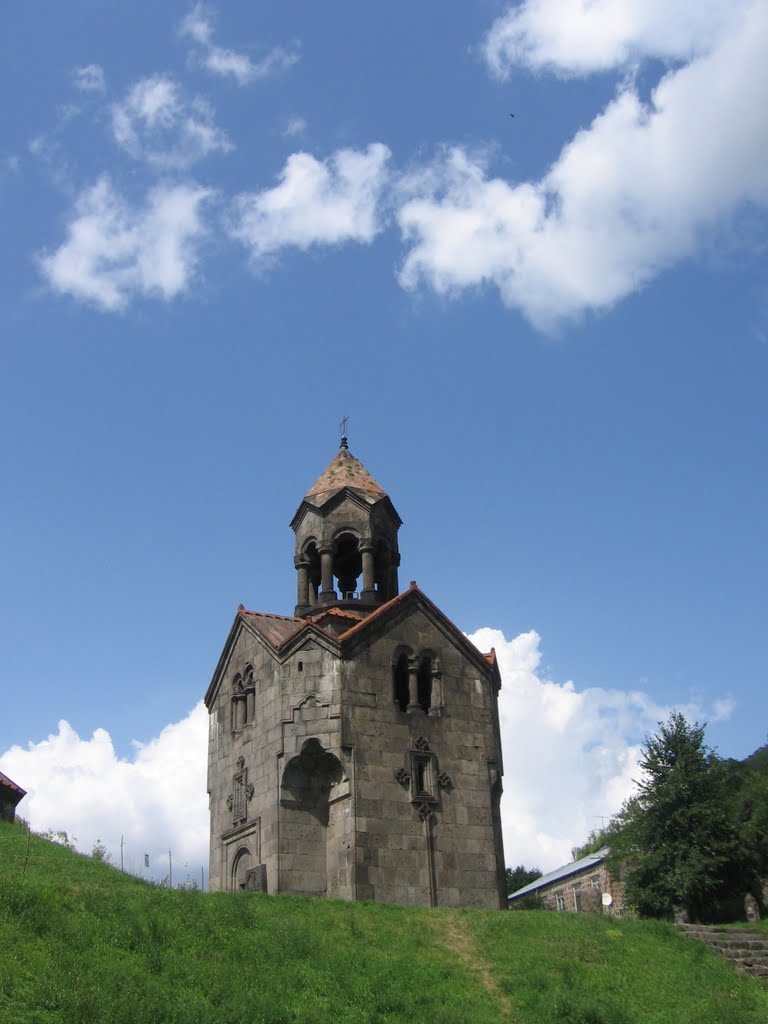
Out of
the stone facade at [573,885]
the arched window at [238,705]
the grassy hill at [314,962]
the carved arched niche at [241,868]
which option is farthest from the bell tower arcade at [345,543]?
the stone facade at [573,885]

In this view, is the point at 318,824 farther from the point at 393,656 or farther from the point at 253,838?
the point at 393,656

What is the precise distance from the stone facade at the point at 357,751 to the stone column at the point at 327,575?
0.03 meters

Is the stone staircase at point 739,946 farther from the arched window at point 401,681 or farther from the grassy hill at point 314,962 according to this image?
the arched window at point 401,681

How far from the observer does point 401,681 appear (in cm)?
2472

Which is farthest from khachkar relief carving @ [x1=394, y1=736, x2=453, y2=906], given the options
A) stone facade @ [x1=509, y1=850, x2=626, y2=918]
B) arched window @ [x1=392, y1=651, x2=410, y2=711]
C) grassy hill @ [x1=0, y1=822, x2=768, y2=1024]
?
stone facade @ [x1=509, y1=850, x2=626, y2=918]

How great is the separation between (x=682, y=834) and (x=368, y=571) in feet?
35.7

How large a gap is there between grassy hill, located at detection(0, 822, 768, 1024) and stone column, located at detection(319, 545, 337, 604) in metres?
8.27

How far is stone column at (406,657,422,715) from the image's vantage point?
79.4 feet

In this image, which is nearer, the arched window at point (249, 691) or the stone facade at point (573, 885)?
the arched window at point (249, 691)

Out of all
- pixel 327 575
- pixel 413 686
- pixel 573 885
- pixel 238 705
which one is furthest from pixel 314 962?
pixel 573 885

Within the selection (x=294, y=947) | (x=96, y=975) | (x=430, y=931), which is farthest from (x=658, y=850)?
(x=96, y=975)

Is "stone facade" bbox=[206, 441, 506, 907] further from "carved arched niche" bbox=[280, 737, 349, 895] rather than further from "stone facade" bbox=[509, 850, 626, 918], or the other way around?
"stone facade" bbox=[509, 850, 626, 918]

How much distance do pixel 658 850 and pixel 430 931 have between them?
432 inches

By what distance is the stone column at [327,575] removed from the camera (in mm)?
26375
